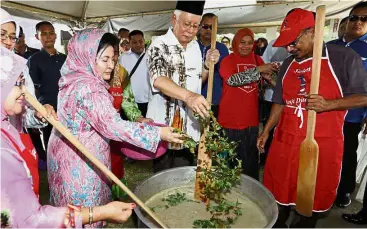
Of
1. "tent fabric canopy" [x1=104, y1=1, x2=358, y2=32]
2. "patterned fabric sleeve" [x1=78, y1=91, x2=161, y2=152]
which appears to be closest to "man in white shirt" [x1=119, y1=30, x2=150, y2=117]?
"tent fabric canopy" [x1=104, y1=1, x2=358, y2=32]

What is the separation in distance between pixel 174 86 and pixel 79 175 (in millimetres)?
812

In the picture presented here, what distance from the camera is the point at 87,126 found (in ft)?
5.33

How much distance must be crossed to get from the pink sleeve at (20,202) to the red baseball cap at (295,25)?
5.78ft

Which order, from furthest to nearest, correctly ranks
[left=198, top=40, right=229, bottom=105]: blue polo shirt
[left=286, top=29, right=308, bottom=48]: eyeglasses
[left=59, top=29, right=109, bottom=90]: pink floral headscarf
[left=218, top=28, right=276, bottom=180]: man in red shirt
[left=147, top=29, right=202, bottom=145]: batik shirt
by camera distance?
[left=198, top=40, right=229, bottom=105]: blue polo shirt < [left=218, top=28, right=276, bottom=180]: man in red shirt < [left=147, top=29, right=202, bottom=145]: batik shirt < [left=286, top=29, right=308, bottom=48]: eyeglasses < [left=59, top=29, right=109, bottom=90]: pink floral headscarf

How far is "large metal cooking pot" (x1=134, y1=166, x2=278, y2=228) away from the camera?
1621 millimetres

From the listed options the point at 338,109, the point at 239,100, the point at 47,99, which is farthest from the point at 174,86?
the point at 47,99

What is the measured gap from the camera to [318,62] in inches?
71.3

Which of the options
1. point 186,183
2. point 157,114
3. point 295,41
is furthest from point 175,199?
point 295,41

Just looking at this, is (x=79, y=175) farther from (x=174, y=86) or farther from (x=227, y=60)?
(x=227, y=60)

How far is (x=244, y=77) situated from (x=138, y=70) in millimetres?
A: 2109

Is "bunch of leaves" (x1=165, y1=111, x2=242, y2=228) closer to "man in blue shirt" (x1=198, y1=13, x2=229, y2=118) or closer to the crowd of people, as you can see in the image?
the crowd of people

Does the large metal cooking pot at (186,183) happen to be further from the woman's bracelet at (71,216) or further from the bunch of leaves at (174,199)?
the woman's bracelet at (71,216)

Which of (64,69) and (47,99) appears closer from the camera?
(64,69)

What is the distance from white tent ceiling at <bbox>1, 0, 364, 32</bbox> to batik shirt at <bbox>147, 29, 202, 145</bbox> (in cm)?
439
